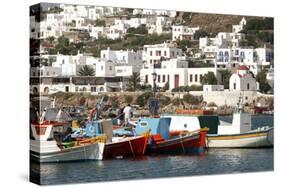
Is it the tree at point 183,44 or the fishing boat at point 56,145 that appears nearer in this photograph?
the fishing boat at point 56,145

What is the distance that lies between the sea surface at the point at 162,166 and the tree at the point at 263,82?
18.5 inches

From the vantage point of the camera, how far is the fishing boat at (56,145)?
1170cm

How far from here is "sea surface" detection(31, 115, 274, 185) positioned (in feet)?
38.7

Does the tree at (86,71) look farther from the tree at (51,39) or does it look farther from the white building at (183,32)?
the white building at (183,32)

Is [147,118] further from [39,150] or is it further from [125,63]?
[39,150]

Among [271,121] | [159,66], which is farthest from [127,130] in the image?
[271,121]

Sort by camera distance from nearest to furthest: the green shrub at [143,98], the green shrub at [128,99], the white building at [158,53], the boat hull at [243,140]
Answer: the green shrub at [128,99] < the green shrub at [143,98] < the white building at [158,53] < the boat hull at [243,140]

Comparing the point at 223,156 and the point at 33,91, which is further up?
the point at 33,91

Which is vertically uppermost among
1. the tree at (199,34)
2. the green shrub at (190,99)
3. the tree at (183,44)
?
the tree at (199,34)

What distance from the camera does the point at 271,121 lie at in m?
13.7

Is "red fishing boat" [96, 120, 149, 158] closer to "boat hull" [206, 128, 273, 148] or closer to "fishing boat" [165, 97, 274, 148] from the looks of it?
"fishing boat" [165, 97, 274, 148]

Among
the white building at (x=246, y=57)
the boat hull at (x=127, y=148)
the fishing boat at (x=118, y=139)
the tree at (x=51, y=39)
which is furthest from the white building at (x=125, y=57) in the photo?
the white building at (x=246, y=57)

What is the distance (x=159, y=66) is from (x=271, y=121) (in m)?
2.35

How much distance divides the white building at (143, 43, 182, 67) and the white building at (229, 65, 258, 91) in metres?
1.12
